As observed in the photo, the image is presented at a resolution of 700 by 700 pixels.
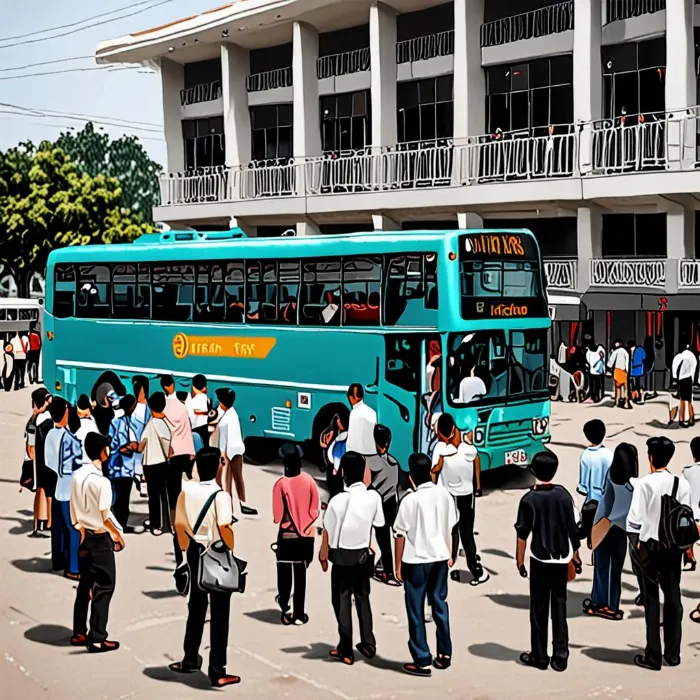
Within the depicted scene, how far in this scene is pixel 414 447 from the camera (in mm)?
15727

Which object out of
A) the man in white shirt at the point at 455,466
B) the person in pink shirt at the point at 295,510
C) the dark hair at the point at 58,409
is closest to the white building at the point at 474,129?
the man in white shirt at the point at 455,466

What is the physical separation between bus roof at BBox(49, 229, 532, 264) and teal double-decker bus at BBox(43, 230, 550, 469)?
0.02 m

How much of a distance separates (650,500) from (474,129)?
76.7ft

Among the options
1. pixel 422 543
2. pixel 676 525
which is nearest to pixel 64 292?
pixel 422 543

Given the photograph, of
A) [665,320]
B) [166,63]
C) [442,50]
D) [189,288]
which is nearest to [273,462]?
[189,288]

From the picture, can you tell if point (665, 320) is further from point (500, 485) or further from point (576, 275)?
point (500, 485)

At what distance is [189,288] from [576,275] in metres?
12.7

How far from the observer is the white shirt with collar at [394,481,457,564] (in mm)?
8336

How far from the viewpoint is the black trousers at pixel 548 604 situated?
840 cm

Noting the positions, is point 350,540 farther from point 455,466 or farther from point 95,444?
point 455,466

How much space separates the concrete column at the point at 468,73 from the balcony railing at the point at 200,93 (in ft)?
39.5

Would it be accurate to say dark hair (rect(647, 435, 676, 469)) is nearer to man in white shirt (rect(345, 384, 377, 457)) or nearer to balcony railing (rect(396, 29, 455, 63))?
man in white shirt (rect(345, 384, 377, 457))

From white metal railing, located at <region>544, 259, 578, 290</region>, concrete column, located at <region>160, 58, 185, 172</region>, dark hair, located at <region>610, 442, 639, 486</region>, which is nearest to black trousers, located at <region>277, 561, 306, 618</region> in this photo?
dark hair, located at <region>610, 442, 639, 486</region>

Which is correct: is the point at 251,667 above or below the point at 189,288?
below
